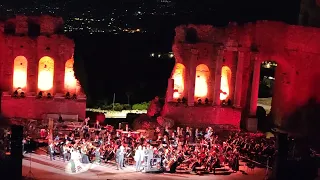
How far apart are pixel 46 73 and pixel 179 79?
843 cm

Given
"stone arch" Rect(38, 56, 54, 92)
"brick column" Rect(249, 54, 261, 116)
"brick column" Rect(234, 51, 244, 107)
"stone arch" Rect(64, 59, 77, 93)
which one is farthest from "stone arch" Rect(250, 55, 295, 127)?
"stone arch" Rect(38, 56, 54, 92)

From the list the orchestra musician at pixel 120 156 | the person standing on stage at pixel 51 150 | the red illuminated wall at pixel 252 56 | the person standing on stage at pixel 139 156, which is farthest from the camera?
the red illuminated wall at pixel 252 56

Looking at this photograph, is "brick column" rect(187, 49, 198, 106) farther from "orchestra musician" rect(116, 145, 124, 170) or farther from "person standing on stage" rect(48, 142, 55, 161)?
"person standing on stage" rect(48, 142, 55, 161)

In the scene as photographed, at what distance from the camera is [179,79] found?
127 ft

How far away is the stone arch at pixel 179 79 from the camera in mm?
38344

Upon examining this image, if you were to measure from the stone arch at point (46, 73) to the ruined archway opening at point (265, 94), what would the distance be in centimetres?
1419

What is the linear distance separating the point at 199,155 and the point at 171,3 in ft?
221

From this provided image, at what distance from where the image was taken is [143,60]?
77438mm

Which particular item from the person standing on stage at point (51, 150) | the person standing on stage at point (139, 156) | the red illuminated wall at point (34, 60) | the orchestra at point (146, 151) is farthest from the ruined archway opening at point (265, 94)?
the person standing on stage at point (51, 150)

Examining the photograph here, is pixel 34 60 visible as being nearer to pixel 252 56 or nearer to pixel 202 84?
pixel 202 84

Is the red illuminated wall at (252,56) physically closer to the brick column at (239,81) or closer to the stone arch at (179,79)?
the brick column at (239,81)

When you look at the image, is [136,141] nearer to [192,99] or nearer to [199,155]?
[199,155]

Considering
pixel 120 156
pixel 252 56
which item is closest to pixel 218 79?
pixel 252 56

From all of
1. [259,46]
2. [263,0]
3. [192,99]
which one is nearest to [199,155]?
[192,99]
